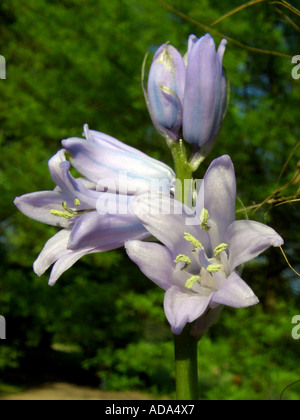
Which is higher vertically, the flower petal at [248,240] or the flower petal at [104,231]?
the flower petal at [104,231]

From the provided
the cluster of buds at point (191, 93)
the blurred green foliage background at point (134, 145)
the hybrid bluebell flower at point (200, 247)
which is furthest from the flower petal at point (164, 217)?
the blurred green foliage background at point (134, 145)

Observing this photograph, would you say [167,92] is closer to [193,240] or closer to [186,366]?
[193,240]

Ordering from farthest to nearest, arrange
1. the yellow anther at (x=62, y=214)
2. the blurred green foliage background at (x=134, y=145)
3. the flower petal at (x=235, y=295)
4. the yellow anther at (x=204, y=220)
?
the blurred green foliage background at (x=134, y=145) → the yellow anther at (x=62, y=214) → the yellow anther at (x=204, y=220) → the flower petal at (x=235, y=295)

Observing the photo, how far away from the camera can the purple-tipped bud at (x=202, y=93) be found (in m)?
0.67

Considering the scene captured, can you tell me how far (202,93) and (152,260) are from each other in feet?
0.71

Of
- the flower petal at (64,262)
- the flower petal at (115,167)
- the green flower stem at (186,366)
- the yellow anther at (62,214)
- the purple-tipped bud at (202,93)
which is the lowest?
the green flower stem at (186,366)

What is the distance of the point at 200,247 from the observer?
69 cm

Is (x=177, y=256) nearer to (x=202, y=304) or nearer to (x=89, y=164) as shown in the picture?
(x=202, y=304)

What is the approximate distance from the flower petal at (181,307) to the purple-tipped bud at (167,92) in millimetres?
209

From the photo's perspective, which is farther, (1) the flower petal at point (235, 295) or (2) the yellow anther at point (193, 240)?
(2) the yellow anther at point (193, 240)

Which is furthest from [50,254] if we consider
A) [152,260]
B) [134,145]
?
[134,145]

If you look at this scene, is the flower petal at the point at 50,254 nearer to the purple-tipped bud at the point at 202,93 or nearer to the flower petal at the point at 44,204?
the flower petal at the point at 44,204
